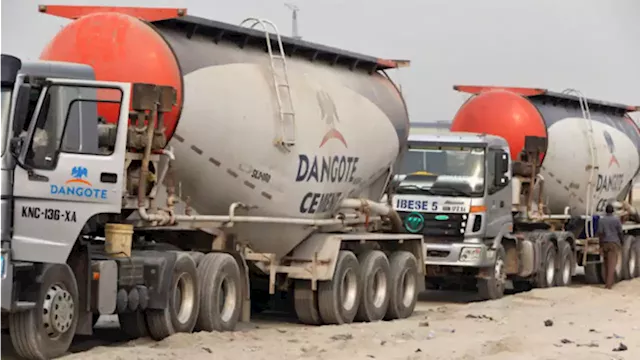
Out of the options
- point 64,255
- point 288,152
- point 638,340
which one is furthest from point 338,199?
point 64,255

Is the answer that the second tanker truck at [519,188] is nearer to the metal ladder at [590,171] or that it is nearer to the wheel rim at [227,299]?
A: the metal ladder at [590,171]

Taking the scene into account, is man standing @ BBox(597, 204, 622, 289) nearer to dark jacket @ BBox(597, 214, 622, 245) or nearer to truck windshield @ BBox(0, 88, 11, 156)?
dark jacket @ BBox(597, 214, 622, 245)

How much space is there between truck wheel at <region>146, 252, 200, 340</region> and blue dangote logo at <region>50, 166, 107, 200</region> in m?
1.60

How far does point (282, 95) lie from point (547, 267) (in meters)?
9.74

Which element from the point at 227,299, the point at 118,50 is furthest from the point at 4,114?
the point at 227,299

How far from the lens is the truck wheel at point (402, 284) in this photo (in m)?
17.2

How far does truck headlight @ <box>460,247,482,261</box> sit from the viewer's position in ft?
64.7

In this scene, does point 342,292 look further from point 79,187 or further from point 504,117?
point 504,117

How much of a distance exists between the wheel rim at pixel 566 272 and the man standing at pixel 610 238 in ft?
2.40

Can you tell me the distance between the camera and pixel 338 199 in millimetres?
16453

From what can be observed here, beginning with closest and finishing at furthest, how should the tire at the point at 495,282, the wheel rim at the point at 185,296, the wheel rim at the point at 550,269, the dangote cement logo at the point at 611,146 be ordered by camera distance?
1. the wheel rim at the point at 185,296
2. the tire at the point at 495,282
3. the wheel rim at the point at 550,269
4. the dangote cement logo at the point at 611,146

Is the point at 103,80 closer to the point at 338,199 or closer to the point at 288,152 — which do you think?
the point at 288,152

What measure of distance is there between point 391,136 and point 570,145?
711 centimetres

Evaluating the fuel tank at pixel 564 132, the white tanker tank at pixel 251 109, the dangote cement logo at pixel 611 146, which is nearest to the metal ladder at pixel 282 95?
the white tanker tank at pixel 251 109
